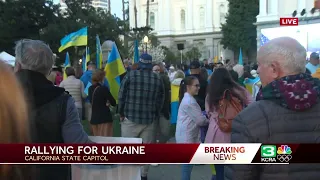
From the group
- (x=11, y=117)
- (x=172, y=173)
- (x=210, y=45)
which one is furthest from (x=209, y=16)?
(x=11, y=117)

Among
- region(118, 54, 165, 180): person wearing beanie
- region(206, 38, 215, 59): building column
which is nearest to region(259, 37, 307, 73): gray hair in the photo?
region(118, 54, 165, 180): person wearing beanie

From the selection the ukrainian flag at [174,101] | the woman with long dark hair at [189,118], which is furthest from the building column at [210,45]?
the woman with long dark hair at [189,118]

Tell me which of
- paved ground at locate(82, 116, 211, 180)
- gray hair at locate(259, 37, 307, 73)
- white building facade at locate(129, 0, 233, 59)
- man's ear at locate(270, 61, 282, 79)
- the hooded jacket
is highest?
white building facade at locate(129, 0, 233, 59)

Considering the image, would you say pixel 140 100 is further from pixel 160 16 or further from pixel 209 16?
pixel 160 16

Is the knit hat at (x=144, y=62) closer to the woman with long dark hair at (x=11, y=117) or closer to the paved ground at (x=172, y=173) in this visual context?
the paved ground at (x=172, y=173)

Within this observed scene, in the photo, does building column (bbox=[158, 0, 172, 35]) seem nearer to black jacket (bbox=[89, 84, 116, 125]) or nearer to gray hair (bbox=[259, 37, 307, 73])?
black jacket (bbox=[89, 84, 116, 125])

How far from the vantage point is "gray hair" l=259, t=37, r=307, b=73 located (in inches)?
97.4

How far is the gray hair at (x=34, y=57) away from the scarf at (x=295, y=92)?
1.41 metres

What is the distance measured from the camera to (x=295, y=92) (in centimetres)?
236

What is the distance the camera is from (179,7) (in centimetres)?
9844

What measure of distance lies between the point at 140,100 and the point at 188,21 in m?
91.9

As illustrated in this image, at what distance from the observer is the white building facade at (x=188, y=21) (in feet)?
308

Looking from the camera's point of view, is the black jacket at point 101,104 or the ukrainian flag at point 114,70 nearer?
the black jacket at point 101,104

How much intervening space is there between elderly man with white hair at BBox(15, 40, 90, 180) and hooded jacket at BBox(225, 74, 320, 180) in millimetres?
1017
